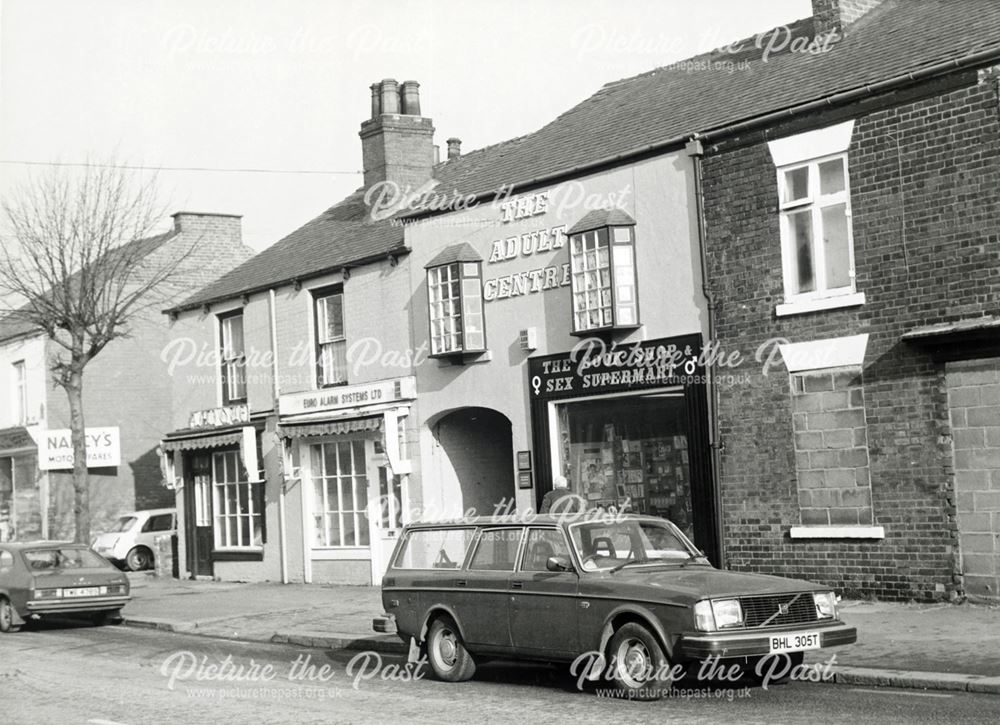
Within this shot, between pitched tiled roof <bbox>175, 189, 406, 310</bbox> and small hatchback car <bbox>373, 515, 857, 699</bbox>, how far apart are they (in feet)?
34.0

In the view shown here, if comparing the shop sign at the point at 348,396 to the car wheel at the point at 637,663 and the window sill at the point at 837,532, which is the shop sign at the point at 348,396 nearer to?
the window sill at the point at 837,532

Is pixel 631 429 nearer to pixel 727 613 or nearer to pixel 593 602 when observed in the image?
pixel 593 602

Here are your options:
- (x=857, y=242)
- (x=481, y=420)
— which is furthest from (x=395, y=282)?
(x=857, y=242)

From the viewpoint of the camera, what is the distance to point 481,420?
72.7ft

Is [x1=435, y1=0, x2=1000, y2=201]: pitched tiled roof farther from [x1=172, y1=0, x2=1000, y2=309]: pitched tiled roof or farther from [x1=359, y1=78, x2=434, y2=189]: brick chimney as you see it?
[x1=359, y1=78, x2=434, y2=189]: brick chimney

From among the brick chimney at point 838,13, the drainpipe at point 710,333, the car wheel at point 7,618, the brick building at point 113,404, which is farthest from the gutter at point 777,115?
the brick building at point 113,404

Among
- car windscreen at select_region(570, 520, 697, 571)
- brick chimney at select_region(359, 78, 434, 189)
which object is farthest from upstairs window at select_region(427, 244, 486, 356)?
car windscreen at select_region(570, 520, 697, 571)

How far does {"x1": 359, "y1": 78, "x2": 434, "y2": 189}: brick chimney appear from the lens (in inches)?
1022

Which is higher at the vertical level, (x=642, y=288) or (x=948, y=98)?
(x=948, y=98)

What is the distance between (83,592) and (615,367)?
8434mm

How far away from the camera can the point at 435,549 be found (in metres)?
12.6

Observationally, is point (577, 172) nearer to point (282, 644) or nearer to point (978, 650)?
point (282, 644)

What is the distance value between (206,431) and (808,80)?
14630mm

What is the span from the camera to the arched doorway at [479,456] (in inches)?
867
